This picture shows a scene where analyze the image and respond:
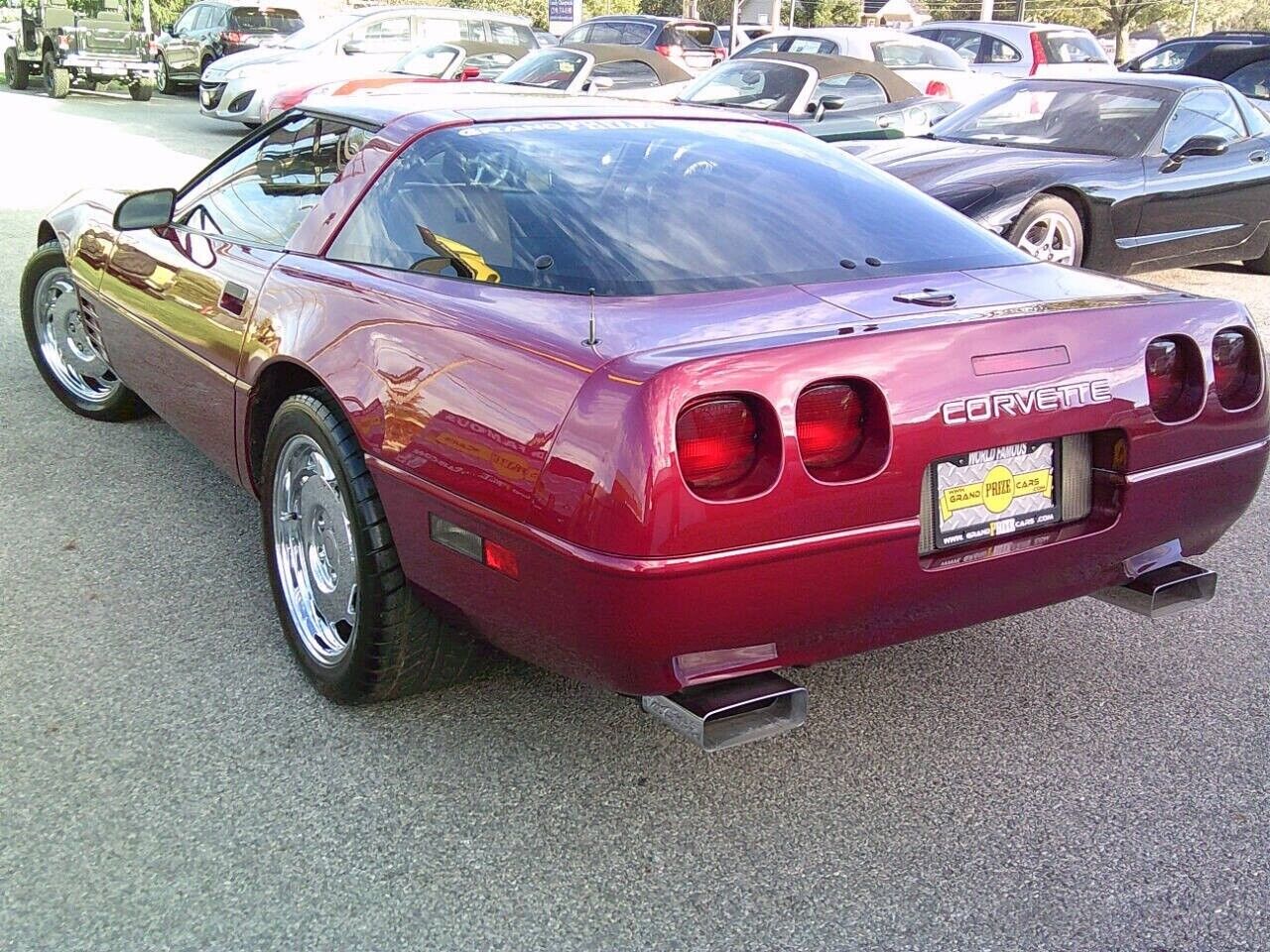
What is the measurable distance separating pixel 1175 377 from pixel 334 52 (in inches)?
576

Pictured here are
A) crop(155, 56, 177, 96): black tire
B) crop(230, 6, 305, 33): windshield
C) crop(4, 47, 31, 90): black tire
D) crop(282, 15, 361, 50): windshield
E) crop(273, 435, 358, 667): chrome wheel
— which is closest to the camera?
crop(273, 435, 358, 667): chrome wheel

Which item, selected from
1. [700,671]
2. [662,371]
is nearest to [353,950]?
[700,671]

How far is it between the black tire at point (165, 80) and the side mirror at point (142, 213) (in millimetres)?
19855

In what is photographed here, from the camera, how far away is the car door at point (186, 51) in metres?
21.5

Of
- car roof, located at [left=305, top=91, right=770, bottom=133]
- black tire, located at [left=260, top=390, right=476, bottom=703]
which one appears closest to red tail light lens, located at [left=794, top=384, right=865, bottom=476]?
black tire, located at [left=260, top=390, right=476, bottom=703]

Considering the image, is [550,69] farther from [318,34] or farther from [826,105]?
[318,34]

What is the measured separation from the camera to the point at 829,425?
230cm

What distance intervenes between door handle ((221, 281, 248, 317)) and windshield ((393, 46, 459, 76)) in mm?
11869

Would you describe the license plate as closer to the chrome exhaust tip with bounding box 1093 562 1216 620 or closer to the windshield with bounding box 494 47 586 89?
the chrome exhaust tip with bounding box 1093 562 1216 620

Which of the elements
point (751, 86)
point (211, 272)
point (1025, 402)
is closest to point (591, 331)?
point (1025, 402)

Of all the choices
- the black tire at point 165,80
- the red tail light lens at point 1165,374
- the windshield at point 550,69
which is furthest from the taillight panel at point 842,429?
the black tire at point 165,80

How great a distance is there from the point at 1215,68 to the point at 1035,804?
1134cm

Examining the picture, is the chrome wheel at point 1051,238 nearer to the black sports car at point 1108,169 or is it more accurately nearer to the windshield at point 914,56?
the black sports car at point 1108,169

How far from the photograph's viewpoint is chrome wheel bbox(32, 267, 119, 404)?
4.97 m
